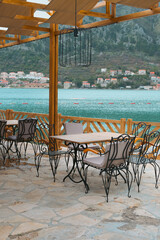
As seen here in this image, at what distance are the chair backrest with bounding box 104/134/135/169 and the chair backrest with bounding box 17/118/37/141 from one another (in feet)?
8.33

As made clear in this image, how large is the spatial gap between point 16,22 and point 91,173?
3.33 m

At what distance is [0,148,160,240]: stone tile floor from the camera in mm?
3236

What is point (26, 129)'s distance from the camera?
21.7 ft

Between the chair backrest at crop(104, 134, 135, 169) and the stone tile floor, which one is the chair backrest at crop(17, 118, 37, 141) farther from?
the chair backrest at crop(104, 134, 135, 169)

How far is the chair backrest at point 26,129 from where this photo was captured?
650cm

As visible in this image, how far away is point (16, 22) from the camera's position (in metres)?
6.64

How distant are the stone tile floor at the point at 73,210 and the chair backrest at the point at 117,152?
0.45 metres

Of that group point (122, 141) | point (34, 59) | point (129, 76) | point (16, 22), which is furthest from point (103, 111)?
point (122, 141)

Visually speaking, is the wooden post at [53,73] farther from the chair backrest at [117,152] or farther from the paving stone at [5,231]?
the paving stone at [5,231]

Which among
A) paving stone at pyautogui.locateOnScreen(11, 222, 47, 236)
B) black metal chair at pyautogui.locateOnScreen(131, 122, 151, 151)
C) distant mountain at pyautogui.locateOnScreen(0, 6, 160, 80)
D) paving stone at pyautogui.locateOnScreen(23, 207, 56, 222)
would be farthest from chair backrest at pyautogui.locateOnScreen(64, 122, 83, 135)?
distant mountain at pyautogui.locateOnScreen(0, 6, 160, 80)

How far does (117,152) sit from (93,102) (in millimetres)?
28866

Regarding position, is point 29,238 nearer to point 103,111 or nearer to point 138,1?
point 138,1

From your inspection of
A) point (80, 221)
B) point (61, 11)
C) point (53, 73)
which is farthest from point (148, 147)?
point (53, 73)

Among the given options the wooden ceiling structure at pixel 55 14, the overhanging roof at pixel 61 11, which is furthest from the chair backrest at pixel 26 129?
the overhanging roof at pixel 61 11
